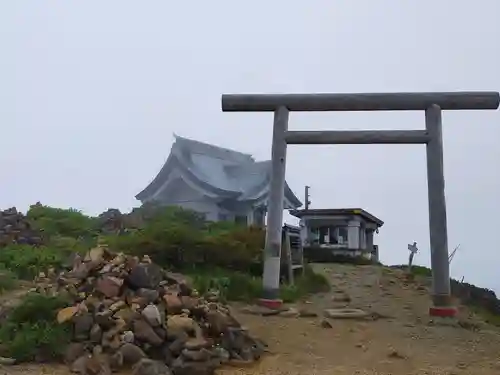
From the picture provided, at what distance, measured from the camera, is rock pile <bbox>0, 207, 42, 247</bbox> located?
11.4 m

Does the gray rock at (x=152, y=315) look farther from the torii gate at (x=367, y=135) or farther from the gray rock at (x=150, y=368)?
the torii gate at (x=367, y=135)

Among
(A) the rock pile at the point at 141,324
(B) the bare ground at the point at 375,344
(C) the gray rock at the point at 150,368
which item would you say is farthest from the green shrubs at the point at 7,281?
(C) the gray rock at the point at 150,368

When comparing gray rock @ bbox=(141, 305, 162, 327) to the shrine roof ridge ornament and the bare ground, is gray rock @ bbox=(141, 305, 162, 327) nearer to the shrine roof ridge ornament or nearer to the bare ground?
the bare ground

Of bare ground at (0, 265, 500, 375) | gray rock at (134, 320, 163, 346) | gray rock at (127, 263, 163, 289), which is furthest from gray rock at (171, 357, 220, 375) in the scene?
gray rock at (127, 263, 163, 289)

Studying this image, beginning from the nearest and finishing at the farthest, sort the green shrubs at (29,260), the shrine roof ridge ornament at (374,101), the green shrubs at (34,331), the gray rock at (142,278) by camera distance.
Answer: the green shrubs at (34,331) < the gray rock at (142,278) < the green shrubs at (29,260) < the shrine roof ridge ornament at (374,101)

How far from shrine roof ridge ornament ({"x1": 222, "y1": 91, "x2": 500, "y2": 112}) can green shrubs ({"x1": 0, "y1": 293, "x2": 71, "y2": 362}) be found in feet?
15.8

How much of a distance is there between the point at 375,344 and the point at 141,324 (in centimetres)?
270

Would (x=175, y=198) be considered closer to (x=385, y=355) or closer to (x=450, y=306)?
(x=450, y=306)

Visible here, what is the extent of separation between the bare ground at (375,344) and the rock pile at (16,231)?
5556 millimetres

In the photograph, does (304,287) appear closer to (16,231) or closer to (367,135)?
(367,135)

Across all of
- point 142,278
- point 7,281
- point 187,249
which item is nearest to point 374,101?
point 187,249

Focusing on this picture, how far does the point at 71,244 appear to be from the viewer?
10930 millimetres

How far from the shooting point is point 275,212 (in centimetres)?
893

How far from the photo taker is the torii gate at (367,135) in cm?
857
